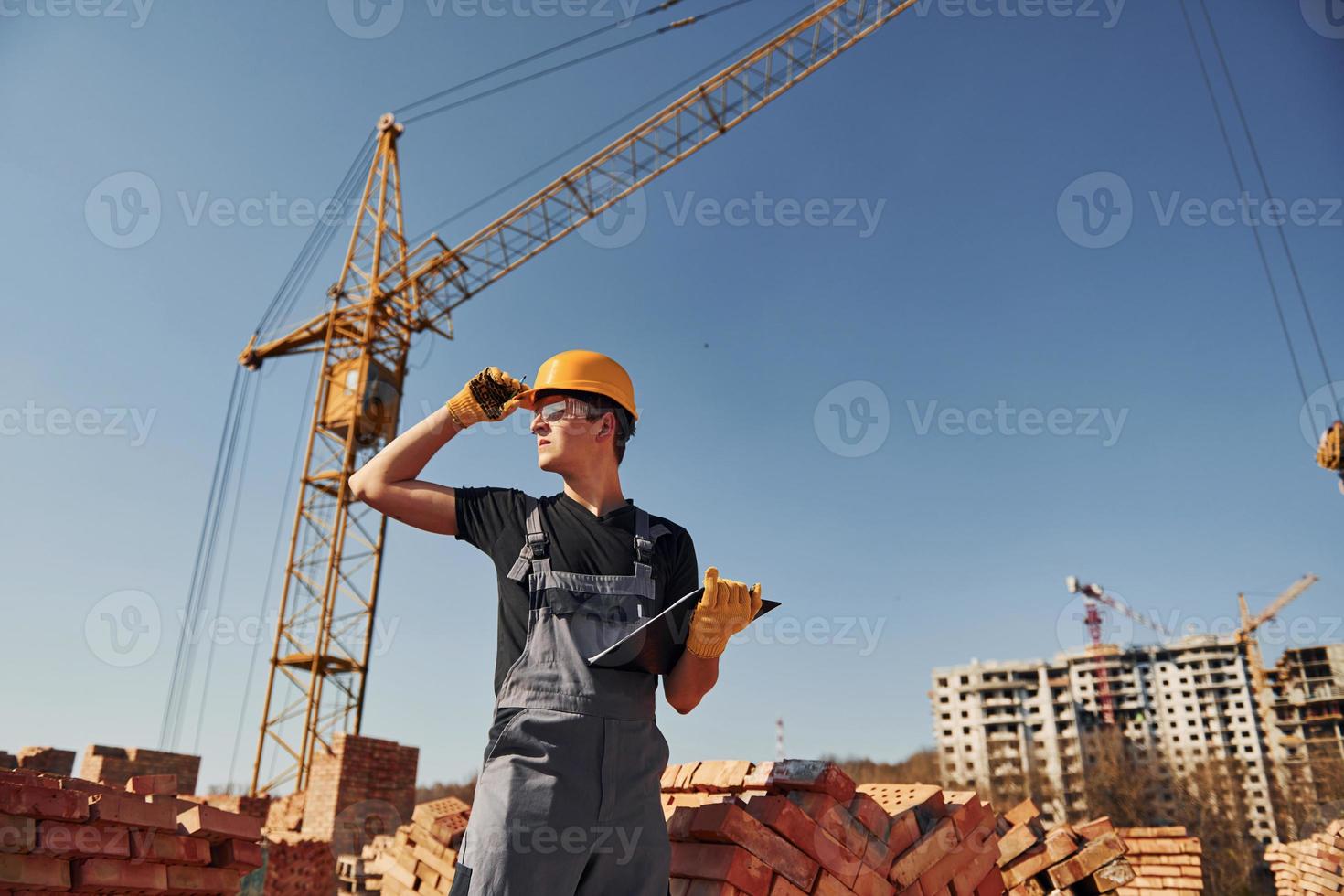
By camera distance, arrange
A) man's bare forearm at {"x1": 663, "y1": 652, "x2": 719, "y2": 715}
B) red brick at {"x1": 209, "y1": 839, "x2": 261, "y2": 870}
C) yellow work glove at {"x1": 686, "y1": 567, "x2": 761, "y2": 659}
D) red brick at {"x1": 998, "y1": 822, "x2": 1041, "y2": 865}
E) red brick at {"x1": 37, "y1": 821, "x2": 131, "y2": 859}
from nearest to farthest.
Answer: yellow work glove at {"x1": 686, "y1": 567, "x2": 761, "y2": 659}, man's bare forearm at {"x1": 663, "y1": 652, "x2": 719, "y2": 715}, red brick at {"x1": 37, "y1": 821, "x2": 131, "y2": 859}, red brick at {"x1": 209, "y1": 839, "x2": 261, "y2": 870}, red brick at {"x1": 998, "y1": 822, "x2": 1041, "y2": 865}

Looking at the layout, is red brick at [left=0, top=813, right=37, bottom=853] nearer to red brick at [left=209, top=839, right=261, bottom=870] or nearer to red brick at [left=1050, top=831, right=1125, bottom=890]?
red brick at [left=209, top=839, right=261, bottom=870]

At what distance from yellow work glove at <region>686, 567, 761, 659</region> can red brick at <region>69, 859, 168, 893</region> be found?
2.68 meters

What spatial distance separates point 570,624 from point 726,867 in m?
1.41

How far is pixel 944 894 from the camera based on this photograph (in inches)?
152

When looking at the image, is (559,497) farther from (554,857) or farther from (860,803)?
(860,803)

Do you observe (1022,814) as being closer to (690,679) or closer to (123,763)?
(690,679)

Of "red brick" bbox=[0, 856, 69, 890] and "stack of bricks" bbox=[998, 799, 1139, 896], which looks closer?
"red brick" bbox=[0, 856, 69, 890]

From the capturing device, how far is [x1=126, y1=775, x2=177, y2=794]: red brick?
404 centimetres

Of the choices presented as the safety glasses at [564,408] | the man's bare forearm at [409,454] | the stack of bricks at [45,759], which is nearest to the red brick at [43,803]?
the man's bare forearm at [409,454]

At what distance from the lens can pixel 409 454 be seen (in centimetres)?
253

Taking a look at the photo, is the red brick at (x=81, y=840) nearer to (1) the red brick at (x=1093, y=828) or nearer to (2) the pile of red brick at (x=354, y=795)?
(1) the red brick at (x=1093, y=828)

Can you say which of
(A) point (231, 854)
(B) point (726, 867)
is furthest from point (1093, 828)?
(A) point (231, 854)

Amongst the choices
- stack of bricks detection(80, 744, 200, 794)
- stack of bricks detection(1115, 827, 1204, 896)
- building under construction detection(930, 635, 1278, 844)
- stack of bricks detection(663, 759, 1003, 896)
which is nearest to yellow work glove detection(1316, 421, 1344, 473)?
stack of bricks detection(1115, 827, 1204, 896)

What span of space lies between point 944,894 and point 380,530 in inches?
703
